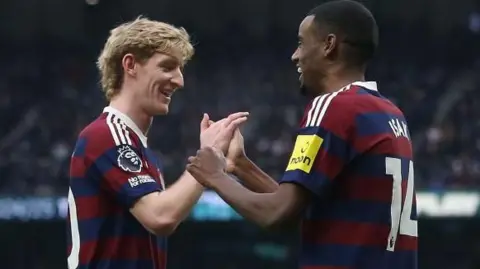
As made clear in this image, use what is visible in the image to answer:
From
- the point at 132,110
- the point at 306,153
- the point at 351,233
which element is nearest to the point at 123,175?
the point at 132,110

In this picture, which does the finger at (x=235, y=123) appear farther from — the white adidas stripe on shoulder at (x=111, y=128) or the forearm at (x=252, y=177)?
the white adidas stripe on shoulder at (x=111, y=128)

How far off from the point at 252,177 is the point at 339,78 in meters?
0.62

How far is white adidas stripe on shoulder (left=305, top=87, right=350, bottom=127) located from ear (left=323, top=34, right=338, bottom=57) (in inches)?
5.6

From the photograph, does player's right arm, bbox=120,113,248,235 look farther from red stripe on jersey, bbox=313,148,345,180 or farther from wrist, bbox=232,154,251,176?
red stripe on jersey, bbox=313,148,345,180

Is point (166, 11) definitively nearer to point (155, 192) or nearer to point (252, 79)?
point (252, 79)

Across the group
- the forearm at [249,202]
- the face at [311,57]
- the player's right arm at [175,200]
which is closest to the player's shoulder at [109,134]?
the player's right arm at [175,200]

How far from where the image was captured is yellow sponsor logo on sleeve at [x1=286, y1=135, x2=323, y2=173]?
3406 millimetres

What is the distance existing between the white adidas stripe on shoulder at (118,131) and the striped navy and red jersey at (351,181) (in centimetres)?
74

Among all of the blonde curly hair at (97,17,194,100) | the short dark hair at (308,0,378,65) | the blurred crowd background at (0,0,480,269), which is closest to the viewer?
the short dark hair at (308,0,378,65)

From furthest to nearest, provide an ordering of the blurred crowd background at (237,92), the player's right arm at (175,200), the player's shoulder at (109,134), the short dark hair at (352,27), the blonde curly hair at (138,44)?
the blurred crowd background at (237,92)
the blonde curly hair at (138,44)
the player's shoulder at (109,134)
the player's right arm at (175,200)
the short dark hair at (352,27)

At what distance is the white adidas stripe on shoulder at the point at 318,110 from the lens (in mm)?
3436

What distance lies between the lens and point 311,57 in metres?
3.60

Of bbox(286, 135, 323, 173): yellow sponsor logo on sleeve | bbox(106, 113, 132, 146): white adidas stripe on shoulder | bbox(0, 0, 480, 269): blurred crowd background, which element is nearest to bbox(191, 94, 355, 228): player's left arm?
bbox(286, 135, 323, 173): yellow sponsor logo on sleeve

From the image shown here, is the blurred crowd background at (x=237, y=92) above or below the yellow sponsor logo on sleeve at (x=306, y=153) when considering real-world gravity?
above
